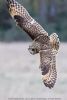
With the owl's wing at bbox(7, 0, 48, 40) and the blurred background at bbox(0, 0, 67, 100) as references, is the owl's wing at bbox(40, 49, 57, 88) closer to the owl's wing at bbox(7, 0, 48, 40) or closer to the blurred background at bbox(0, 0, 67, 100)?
the owl's wing at bbox(7, 0, 48, 40)

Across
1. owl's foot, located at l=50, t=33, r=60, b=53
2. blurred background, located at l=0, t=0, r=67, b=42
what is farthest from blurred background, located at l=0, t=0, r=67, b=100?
owl's foot, located at l=50, t=33, r=60, b=53

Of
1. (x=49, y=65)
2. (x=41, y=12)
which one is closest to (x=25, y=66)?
(x=41, y=12)

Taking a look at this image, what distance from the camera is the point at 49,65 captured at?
76cm

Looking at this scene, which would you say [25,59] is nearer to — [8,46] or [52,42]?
[8,46]

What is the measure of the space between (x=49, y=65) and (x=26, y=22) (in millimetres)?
72

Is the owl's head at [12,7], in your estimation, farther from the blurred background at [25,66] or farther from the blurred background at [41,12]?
the blurred background at [25,66]

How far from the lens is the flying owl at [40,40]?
728mm

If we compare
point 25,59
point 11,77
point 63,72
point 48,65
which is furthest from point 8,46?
point 48,65

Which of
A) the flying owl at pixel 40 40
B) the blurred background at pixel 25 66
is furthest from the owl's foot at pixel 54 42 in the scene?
the blurred background at pixel 25 66

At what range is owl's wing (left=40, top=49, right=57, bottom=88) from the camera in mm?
745

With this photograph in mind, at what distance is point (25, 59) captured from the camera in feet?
33.0

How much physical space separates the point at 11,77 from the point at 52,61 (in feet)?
24.6

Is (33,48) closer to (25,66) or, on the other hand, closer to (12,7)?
(12,7)

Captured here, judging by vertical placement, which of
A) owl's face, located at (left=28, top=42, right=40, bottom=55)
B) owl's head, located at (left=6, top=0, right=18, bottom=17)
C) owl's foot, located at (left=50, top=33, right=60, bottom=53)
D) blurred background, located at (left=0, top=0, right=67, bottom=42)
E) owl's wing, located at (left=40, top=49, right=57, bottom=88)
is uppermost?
blurred background, located at (left=0, top=0, right=67, bottom=42)
